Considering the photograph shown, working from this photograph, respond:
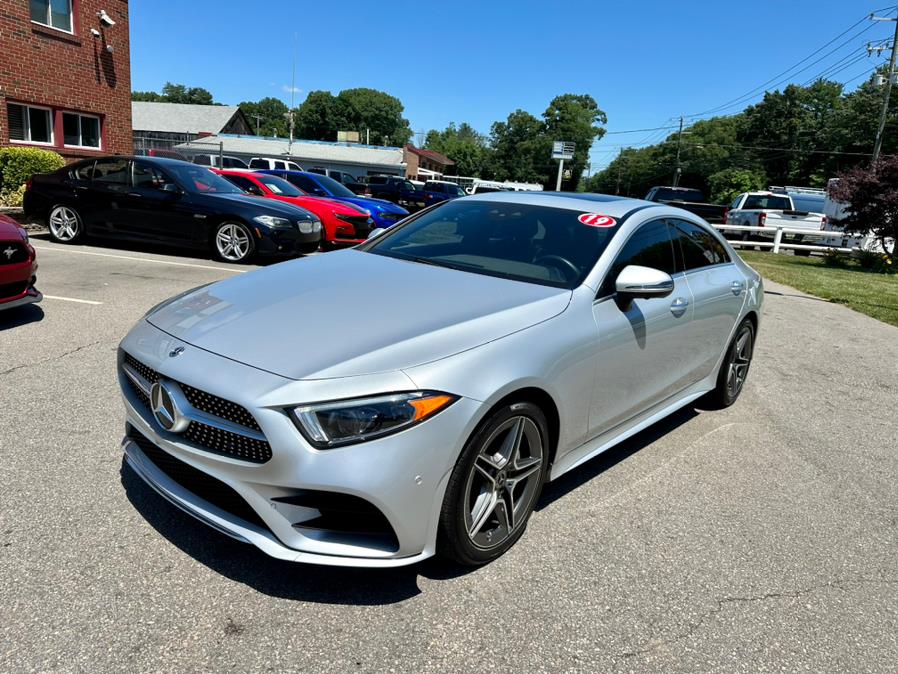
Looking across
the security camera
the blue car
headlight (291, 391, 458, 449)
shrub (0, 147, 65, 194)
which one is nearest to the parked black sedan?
the blue car

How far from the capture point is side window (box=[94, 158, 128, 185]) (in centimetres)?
1062

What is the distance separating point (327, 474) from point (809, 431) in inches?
161

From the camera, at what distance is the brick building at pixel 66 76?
53.0 ft

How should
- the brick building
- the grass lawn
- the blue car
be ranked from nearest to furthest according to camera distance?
the grass lawn < the blue car < the brick building

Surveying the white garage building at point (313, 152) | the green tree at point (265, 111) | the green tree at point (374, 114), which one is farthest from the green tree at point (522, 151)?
the white garage building at point (313, 152)

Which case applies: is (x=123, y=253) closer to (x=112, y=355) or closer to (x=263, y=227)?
(x=263, y=227)

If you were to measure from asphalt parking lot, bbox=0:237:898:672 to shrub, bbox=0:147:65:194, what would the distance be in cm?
1307

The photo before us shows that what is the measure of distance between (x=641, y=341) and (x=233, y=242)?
841cm

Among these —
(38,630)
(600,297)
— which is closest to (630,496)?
(600,297)

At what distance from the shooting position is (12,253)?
5621mm

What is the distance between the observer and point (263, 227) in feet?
34.2

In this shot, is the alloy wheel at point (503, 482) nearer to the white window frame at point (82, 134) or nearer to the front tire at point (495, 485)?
the front tire at point (495, 485)

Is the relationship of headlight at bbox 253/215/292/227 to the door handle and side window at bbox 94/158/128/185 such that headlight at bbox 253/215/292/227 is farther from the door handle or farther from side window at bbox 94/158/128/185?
the door handle

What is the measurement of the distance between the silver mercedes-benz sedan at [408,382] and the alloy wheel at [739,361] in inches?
46.3
